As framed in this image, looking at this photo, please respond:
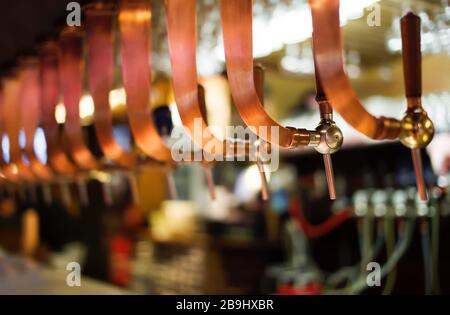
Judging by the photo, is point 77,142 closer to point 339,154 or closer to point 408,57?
point 408,57

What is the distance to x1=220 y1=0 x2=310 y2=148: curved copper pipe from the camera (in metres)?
0.92

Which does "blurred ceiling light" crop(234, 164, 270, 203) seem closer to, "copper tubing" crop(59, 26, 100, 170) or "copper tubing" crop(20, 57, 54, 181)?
"copper tubing" crop(20, 57, 54, 181)

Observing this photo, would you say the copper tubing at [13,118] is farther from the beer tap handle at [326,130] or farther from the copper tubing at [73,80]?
the beer tap handle at [326,130]

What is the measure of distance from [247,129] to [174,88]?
23 centimetres

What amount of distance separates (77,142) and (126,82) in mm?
464

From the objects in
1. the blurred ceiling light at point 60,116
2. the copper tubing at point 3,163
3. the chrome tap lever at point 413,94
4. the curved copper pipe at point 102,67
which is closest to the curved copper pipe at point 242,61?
the chrome tap lever at point 413,94

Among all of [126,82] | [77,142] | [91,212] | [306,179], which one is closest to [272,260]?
[306,179]

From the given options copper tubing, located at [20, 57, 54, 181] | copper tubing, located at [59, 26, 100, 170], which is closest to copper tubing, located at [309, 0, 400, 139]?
copper tubing, located at [59, 26, 100, 170]

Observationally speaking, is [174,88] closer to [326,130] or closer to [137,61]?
[137,61]

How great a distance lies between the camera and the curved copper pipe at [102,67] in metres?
1.29

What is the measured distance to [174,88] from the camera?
3.63 ft
